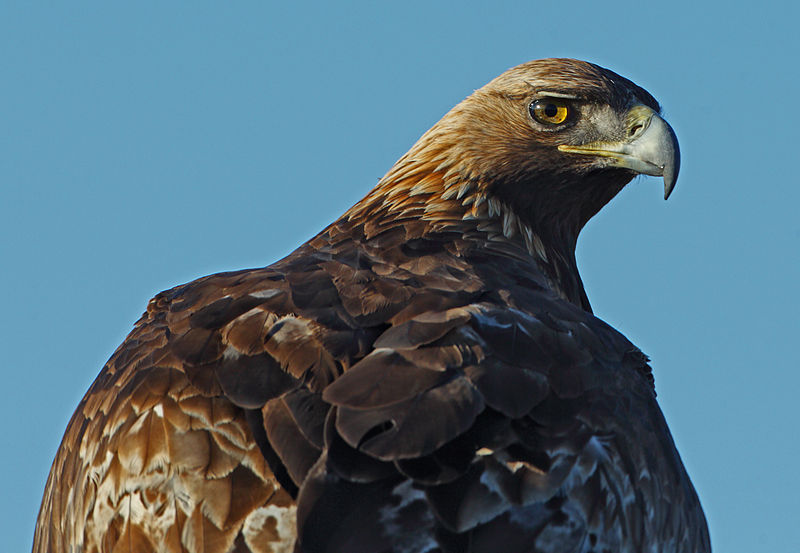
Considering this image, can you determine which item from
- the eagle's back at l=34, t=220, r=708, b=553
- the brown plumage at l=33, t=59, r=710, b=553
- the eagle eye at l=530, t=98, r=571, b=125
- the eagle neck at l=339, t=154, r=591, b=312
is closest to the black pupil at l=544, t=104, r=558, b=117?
the eagle eye at l=530, t=98, r=571, b=125

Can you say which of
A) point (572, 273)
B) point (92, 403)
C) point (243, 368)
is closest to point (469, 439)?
point (243, 368)

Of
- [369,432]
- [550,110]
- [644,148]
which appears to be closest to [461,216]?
[550,110]

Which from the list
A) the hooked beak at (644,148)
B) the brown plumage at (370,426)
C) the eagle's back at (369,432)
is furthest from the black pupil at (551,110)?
the eagle's back at (369,432)

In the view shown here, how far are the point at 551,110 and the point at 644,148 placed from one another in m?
0.70

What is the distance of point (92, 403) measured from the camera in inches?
248

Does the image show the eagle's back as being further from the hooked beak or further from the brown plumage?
the hooked beak

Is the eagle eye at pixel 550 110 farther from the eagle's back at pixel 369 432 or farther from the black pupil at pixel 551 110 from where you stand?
the eagle's back at pixel 369 432

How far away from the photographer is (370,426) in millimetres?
5086

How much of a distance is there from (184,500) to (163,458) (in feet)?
0.75

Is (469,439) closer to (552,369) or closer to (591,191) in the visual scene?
(552,369)

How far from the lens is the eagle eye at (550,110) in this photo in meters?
8.61

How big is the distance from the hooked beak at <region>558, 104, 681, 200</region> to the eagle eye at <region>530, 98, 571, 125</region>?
19 centimetres

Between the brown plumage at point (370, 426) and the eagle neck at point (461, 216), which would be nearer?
the brown plumage at point (370, 426)

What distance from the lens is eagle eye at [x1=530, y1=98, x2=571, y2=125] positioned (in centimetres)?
861
